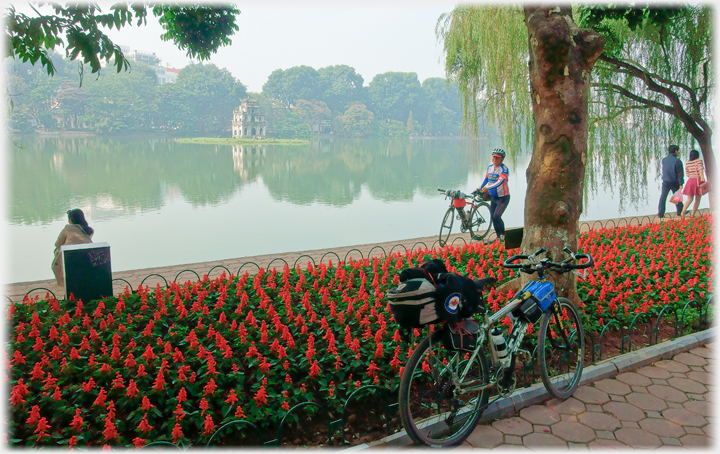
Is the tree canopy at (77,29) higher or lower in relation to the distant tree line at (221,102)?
lower

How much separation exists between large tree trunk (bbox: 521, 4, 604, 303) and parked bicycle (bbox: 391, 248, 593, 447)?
1246 mm

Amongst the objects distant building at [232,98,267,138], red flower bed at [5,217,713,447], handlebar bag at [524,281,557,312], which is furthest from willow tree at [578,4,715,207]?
distant building at [232,98,267,138]

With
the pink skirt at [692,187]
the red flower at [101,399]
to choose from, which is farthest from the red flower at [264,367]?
the pink skirt at [692,187]

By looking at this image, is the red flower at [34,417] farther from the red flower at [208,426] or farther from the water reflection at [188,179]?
the water reflection at [188,179]

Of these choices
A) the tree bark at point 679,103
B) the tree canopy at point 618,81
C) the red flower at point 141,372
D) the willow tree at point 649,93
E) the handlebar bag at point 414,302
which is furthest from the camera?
the tree bark at point 679,103

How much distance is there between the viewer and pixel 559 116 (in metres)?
4.36

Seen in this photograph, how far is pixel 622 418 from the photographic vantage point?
3080 millimetres

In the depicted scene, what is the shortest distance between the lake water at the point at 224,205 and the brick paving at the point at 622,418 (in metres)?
5.26

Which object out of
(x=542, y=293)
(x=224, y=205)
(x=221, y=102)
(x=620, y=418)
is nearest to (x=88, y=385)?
(x=542, y=293)

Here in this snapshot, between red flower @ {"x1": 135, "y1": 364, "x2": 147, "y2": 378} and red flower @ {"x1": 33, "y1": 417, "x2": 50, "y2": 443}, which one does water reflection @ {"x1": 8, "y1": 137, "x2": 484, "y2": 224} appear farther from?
red flower @ {"x1": 33, "y1": 417, "x2": 50, "y2": 443}

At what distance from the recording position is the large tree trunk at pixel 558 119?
4.32 m

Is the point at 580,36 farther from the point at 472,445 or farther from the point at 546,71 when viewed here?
the point at 472,445

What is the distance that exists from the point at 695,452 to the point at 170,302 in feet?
12.6

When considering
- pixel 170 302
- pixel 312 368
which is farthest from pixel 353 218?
pixel 312 368
